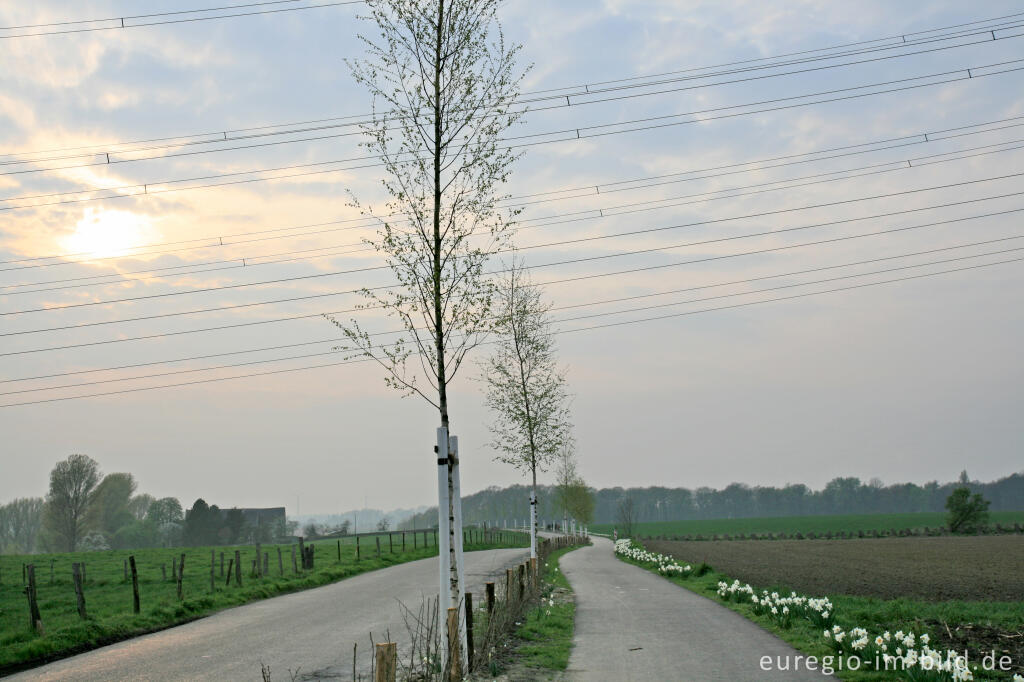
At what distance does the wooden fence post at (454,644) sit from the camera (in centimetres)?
1023

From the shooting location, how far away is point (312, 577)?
32.4m

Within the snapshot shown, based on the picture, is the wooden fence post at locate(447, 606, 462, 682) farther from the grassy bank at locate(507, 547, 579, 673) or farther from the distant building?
the distant building

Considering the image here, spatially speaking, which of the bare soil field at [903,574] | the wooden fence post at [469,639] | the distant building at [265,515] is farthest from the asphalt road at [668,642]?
the distant building at [265,515]

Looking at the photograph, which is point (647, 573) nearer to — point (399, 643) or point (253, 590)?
point (253, 590)

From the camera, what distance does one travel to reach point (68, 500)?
359 feet

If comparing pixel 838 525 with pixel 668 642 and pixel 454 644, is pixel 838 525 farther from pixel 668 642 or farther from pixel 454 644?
pixel 454 644

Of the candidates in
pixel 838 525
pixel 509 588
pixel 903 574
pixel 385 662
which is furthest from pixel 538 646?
pixel 838 525

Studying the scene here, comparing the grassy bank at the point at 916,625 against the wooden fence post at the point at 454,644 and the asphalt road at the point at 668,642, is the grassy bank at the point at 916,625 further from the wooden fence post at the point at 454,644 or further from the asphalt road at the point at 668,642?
the wooden fence post at the point at 454,644

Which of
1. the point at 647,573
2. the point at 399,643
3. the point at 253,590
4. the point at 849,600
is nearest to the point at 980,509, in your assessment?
the point at 647,573

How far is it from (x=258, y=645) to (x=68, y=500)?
357 feet

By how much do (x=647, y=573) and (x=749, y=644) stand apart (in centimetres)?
2059

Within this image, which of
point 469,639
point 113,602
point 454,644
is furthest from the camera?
point 113,602

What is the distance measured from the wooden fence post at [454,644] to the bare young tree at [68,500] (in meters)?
114

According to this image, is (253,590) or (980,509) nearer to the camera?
(253,590)
